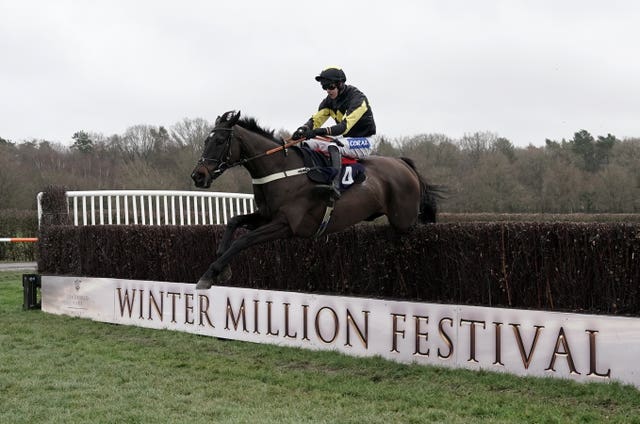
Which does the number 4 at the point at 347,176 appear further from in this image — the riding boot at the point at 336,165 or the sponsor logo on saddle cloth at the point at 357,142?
the sponsor logo on saddle cloth at the point at 357,142

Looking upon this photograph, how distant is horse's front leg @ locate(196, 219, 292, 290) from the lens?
6387 millimetres

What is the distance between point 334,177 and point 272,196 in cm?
65

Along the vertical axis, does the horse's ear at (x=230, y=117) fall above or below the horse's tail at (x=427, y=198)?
above

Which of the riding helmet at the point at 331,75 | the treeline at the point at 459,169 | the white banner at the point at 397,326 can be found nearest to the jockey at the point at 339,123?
the riding helmet at the point at 331,75

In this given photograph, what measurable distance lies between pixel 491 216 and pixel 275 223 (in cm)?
1674

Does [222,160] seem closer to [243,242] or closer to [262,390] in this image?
[243,242]

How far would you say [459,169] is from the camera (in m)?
37.3

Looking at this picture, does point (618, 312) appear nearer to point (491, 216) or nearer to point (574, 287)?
point (574, 287)

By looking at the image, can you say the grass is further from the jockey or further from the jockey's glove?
the jockey's glove

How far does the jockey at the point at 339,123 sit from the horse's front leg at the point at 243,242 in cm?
60

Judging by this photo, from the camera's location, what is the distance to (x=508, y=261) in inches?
245

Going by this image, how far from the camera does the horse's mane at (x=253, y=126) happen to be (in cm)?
685

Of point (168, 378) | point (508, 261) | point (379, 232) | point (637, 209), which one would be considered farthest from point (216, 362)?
point (637, 209)

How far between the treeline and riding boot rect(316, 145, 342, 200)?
1853 cm
